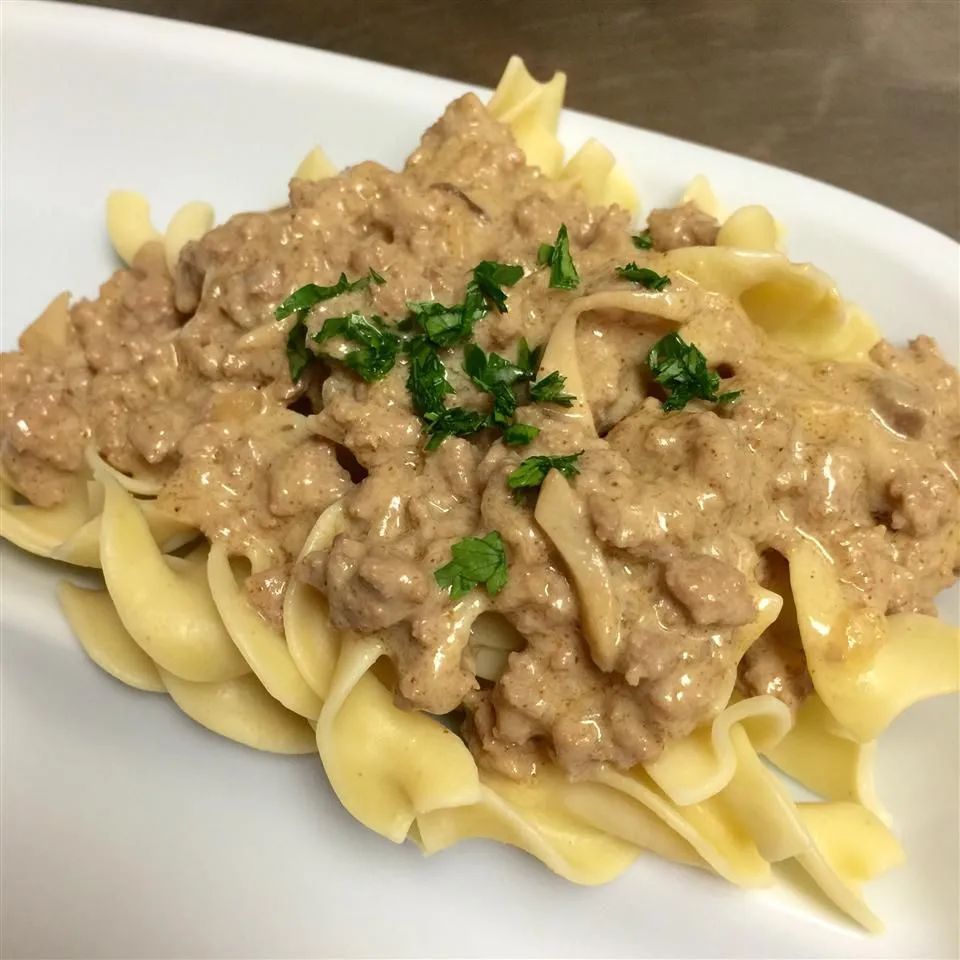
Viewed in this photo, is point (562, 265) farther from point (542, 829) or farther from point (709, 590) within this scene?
point (542, 829)

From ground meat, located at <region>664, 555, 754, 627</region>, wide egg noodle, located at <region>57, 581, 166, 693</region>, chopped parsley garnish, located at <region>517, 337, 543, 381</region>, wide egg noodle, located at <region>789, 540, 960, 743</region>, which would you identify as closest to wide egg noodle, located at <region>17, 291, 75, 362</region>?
wide egg noodle, located at <region>57, 581, 166, 693</region>

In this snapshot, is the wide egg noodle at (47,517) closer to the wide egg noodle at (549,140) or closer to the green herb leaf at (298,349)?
the green herb leaf at (298,349)

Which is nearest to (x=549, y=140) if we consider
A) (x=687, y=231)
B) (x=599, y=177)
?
(x=599, y=177)

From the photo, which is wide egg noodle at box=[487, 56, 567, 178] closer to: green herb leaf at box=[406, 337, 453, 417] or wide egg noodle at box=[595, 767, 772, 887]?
green herb leaf at box=[406, 337, 453, 417]

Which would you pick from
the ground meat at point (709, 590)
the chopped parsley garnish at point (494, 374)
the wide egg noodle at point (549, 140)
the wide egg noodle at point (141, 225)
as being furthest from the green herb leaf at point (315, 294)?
the ground meat at point (709, 590)

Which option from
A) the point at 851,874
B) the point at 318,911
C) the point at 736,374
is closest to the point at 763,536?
the point at 736,374

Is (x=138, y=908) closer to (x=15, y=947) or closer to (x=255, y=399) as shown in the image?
(x=15, y=947)
